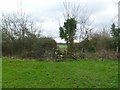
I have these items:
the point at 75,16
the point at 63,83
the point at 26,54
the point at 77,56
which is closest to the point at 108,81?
the point at 63,83

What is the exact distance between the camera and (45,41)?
24594 mm

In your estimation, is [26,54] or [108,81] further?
[26,54]

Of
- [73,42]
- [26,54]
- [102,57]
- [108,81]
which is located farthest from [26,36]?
[108,81]

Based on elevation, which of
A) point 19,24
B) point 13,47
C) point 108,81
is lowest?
point 108,81

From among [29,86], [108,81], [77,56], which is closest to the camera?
[29,86]

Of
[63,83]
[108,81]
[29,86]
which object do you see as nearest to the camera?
[29,86]

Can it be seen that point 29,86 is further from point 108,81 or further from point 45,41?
point 45,41

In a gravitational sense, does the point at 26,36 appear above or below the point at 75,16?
below

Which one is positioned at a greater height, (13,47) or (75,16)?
(75,16)

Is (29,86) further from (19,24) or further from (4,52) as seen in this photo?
(19,24)

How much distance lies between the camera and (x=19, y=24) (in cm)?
2786

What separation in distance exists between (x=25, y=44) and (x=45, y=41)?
1.95m

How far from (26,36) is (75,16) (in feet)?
23.3

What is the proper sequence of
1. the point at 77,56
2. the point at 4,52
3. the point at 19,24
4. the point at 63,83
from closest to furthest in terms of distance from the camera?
the point at 63,83 → the point at 77,56 → the point at 4,52 → the point at 19,24
